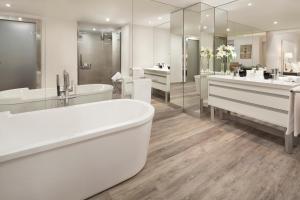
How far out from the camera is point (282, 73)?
315 centimetres

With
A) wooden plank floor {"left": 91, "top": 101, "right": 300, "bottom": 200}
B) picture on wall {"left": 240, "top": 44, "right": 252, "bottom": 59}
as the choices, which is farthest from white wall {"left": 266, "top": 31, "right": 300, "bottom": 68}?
wooden plank floor {"left": 91, "top": 101, "right": 300, "bottom": 200}

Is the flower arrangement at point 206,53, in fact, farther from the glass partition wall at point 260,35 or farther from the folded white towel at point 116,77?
the folded white towel at point 116,77

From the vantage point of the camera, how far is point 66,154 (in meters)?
1.46

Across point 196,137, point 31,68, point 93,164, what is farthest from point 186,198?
point 31,68

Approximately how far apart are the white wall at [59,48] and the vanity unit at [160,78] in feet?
4.50

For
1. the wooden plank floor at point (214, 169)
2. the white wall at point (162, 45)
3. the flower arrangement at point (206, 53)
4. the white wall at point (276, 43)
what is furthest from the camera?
the flower arrangement at point (206, 53)

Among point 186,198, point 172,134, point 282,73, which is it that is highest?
point 282,73

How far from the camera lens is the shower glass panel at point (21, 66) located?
8.17ft

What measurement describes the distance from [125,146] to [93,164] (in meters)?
0.31

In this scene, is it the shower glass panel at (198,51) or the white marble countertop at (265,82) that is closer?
the white marble countertop at (265,82)

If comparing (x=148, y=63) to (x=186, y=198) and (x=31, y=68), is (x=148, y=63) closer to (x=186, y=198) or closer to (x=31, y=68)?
(x=31, y=68)

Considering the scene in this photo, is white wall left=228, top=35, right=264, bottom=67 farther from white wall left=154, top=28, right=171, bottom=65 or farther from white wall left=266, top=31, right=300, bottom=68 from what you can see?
A: white wall left=154, top=28, right=171, bottom=65

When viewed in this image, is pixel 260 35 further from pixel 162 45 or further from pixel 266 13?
pixel 162 45

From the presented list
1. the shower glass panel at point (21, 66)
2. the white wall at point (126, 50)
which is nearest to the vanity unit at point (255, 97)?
the white wall at point (126, 50)
